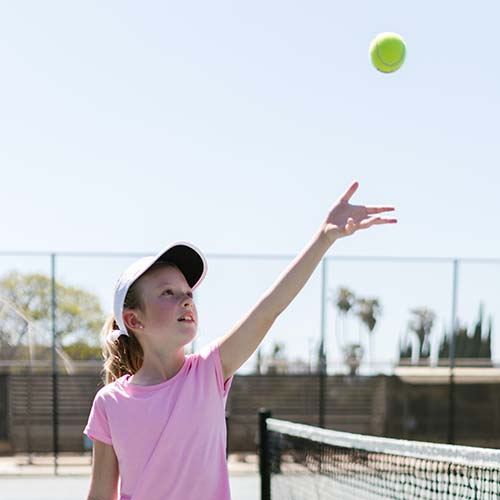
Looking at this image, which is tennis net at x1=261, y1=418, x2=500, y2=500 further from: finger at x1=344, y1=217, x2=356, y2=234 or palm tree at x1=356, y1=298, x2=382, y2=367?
palm tree at x1=356, y1=298, x2=382, y2=367

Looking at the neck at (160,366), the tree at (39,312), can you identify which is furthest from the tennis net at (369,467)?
the tree at (39,312)

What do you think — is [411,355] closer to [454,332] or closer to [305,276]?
[454,332]

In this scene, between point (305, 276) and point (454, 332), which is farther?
point (454, 332)

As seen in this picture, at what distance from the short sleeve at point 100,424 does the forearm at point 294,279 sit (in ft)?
1.56

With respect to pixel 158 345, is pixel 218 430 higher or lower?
lower

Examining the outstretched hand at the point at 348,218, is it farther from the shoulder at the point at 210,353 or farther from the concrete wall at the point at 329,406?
the concrete wall at the point at 329,406

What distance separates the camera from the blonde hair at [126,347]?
7.80 ft

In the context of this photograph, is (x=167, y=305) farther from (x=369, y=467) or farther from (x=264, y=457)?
(x=369, y=467)

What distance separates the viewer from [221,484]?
225 cm

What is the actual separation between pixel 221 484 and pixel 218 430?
13 centimetres

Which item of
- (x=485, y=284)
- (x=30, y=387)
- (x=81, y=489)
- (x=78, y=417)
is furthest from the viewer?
(x=30, y=387)

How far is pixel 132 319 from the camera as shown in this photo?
2381 millimetres

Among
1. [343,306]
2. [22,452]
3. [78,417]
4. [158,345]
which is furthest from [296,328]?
[158,345]

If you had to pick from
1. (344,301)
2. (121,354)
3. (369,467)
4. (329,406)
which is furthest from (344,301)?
(121,354)
